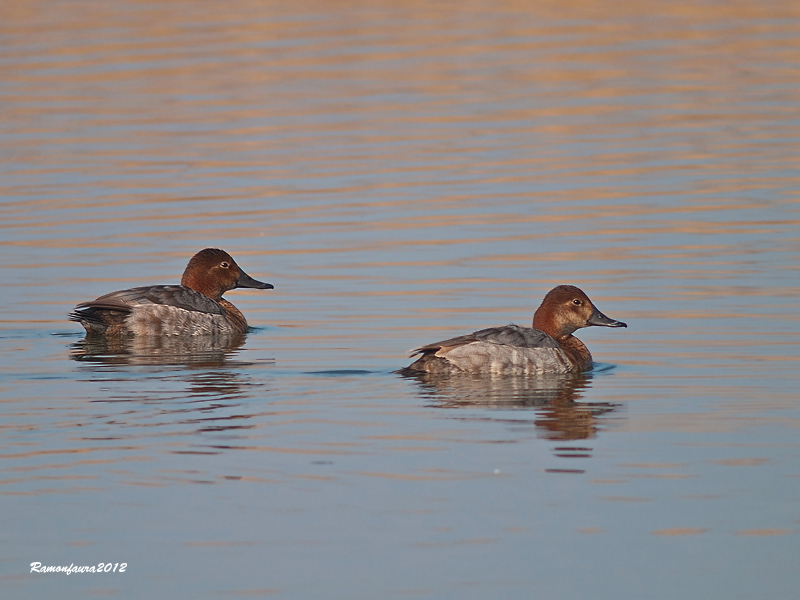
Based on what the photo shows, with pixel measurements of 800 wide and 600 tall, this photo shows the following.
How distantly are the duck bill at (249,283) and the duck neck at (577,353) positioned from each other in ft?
12.8

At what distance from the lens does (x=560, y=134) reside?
25.4m

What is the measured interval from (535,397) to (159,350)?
3.94 meters

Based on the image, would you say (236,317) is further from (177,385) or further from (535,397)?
(535,397)

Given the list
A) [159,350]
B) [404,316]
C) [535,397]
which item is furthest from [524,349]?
[159,350]

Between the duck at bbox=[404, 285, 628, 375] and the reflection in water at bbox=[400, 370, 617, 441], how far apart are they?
0.22 feet

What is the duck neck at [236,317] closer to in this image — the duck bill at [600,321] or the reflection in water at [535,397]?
the reflection in water at [535,397]

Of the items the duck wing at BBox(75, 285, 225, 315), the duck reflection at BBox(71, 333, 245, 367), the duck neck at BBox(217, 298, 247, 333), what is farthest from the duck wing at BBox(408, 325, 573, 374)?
the duck wing at BBox(75, 285, 225, 315)

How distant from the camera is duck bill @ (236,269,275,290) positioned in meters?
15.5

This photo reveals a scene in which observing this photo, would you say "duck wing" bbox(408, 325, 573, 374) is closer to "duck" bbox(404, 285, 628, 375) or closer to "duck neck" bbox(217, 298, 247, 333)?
"duck" bbox(404, 285, 628, 375)

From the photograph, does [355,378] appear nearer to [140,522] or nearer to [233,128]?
[140,522]

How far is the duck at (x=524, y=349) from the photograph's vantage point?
38.3 feet

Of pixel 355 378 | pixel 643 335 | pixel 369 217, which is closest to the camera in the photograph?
pixel 355 378

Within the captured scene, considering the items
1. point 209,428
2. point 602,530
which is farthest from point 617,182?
point 602,530

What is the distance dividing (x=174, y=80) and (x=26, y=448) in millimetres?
22956
